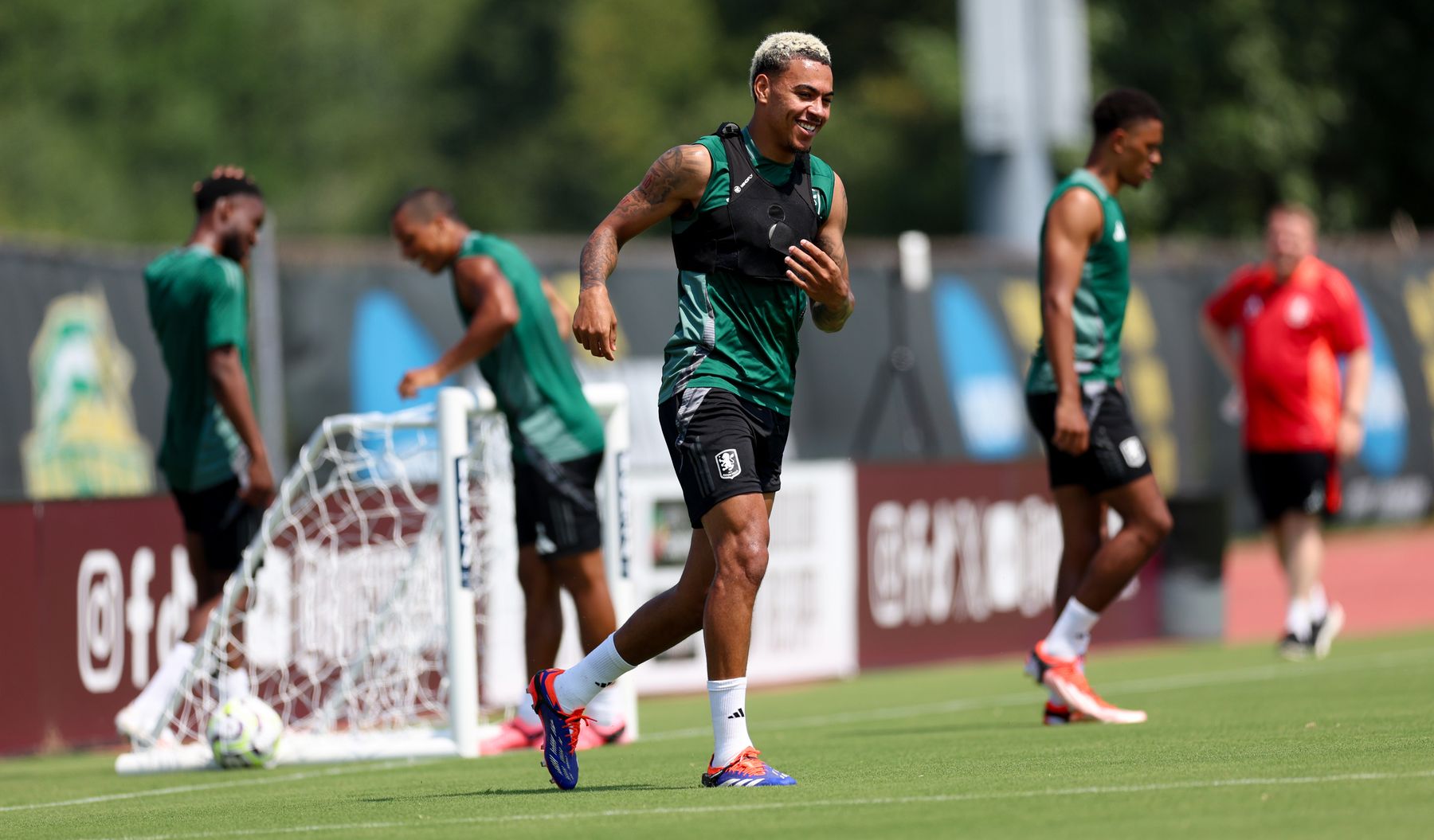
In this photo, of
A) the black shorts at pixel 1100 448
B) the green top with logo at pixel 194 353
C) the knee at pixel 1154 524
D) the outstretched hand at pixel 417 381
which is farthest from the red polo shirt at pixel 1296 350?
the green top with logo at pixel 194 353

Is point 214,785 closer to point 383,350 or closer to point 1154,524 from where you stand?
point 1154,524

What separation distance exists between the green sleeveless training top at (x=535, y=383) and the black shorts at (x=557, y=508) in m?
0.05

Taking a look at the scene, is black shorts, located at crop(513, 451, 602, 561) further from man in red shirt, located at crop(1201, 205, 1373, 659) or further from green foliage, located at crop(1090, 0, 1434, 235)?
green foliage, located at crop(1090, 0, 1434, 235)

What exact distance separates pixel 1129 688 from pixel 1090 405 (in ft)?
8.41

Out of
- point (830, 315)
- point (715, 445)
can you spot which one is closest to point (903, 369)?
point (830, 315)

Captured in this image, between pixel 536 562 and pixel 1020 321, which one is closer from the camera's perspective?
pixel 536 562

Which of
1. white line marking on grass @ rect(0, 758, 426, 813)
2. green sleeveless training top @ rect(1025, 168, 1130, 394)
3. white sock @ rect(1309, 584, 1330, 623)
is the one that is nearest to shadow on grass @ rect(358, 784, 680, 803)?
white line marking on grass @ rect(0, 758, 426, 813)

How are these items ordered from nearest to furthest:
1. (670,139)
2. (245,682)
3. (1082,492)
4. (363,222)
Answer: (1082,492), (245,682), (670,139), (363,222)

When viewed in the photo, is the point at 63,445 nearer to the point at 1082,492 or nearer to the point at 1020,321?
the point at 1082,492

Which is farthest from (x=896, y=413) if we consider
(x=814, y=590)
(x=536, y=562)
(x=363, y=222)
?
(x=363, y=222)

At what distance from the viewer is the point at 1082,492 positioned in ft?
30.4

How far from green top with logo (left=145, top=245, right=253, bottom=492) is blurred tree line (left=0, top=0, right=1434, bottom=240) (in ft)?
89.6

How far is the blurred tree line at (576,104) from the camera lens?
118ft

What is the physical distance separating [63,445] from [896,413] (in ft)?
26.9
